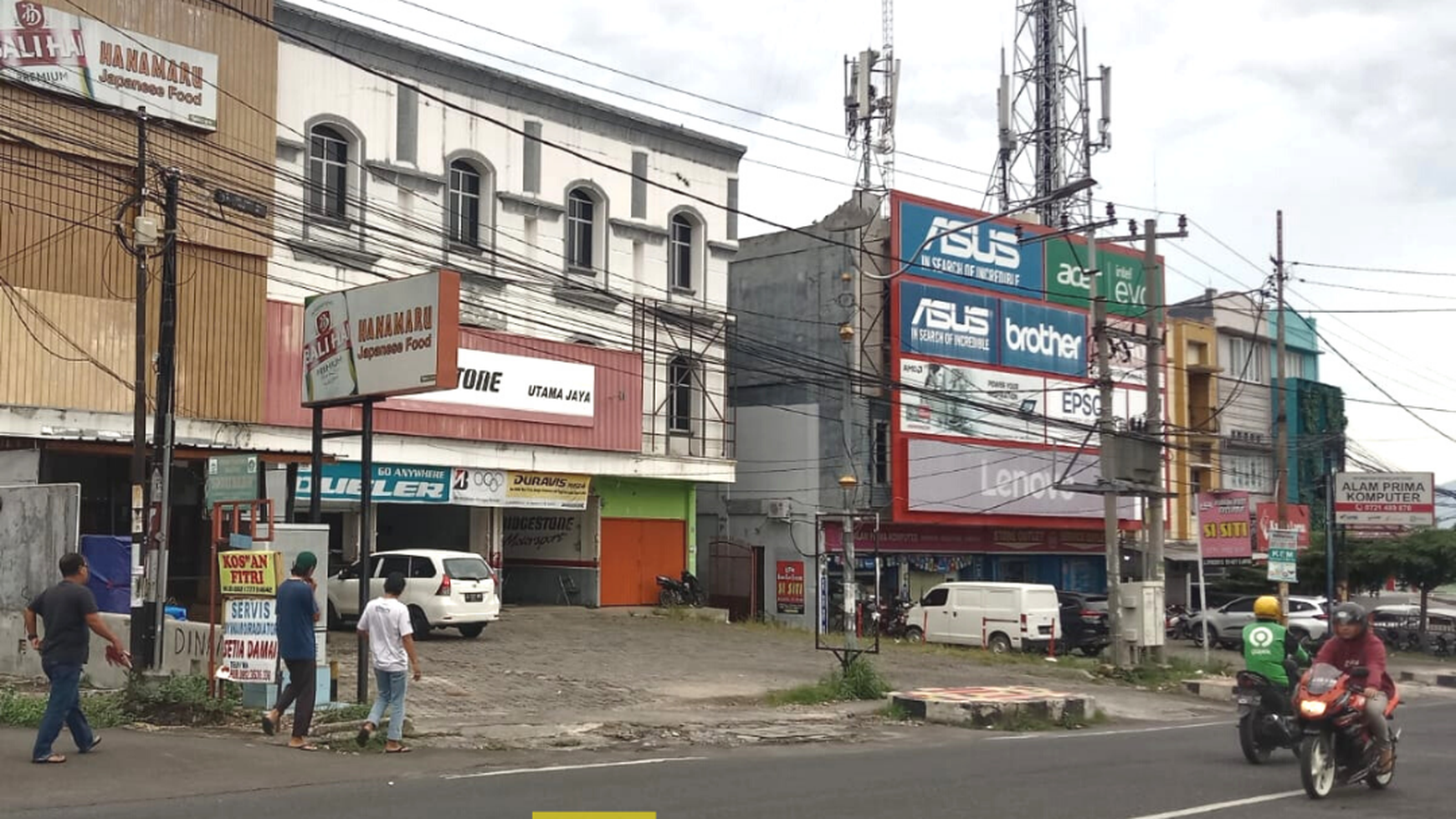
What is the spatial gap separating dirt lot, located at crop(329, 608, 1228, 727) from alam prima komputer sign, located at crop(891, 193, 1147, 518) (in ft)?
30.2

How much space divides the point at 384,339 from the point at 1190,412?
40.8 m

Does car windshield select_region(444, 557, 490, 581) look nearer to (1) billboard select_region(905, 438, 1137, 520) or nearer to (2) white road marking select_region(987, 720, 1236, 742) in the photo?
(2) white road marking select_region(987, 720, 1236, 742)

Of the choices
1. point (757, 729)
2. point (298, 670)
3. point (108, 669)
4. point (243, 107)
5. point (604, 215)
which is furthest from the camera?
point (604, 215)

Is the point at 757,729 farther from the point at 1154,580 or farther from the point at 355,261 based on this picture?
the point at 355,261

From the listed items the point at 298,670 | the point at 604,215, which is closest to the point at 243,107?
the point at 604,215

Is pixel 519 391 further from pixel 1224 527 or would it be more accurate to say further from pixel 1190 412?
pixel 1190 412

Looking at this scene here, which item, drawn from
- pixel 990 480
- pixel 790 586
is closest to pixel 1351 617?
pixel 790 586

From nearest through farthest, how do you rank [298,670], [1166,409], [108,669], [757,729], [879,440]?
1. [298,670]
2. [757,729]
3. [108,669]
4. [879,440]
5. [1166,409]

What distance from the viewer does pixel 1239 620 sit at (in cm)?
3938

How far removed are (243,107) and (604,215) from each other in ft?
31.1

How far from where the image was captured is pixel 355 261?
95.7 feet

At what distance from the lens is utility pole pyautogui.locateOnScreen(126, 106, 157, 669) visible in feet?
52.4

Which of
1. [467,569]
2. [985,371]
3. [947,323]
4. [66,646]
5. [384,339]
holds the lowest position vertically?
[66,646]

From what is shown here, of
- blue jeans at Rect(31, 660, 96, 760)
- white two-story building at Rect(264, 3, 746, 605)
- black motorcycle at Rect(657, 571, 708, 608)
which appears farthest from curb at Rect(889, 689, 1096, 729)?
black motorcycle at Rect(657, 571, 708, 608)
